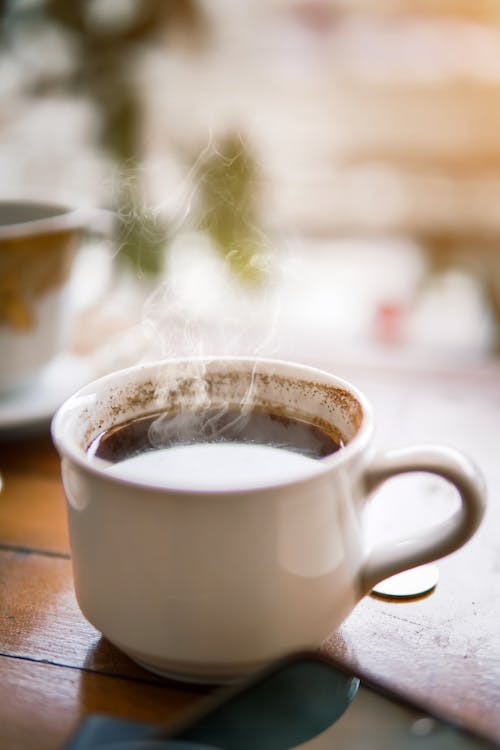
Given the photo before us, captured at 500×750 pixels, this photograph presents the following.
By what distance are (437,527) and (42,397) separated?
508 millimetres

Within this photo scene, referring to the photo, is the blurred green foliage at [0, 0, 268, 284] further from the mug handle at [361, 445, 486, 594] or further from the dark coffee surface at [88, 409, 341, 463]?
the mug handle at [361, 445, 486, 594]

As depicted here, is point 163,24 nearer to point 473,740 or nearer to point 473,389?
point 473,389

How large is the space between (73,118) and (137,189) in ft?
4.13

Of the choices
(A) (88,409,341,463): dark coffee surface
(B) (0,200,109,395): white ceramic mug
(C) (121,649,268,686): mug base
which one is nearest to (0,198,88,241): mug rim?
(B) (0,200,109,395): white ceramic mug

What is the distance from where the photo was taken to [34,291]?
85 cm

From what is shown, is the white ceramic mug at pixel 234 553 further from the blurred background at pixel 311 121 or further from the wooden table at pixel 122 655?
the blurred background at pixel 311 121

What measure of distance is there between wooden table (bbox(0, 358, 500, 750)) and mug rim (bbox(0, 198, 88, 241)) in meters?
0.24

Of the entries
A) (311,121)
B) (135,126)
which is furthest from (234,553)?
(311,121)

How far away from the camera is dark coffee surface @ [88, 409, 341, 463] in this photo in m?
0.59

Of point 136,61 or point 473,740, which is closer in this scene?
point 473,740

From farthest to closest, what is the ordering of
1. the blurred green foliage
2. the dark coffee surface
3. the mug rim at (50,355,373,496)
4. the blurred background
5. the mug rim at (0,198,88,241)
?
1. the blurred background
2. the blurred green foliage
3. the mug rim at (0,198,88,241)
4. the dark coffee surface
5. the mug rim at (50,355,373,496)

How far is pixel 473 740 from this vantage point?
403 millimetres

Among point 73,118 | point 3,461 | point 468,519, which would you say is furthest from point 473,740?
point 73,118

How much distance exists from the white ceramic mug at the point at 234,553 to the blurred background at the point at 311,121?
145cm
